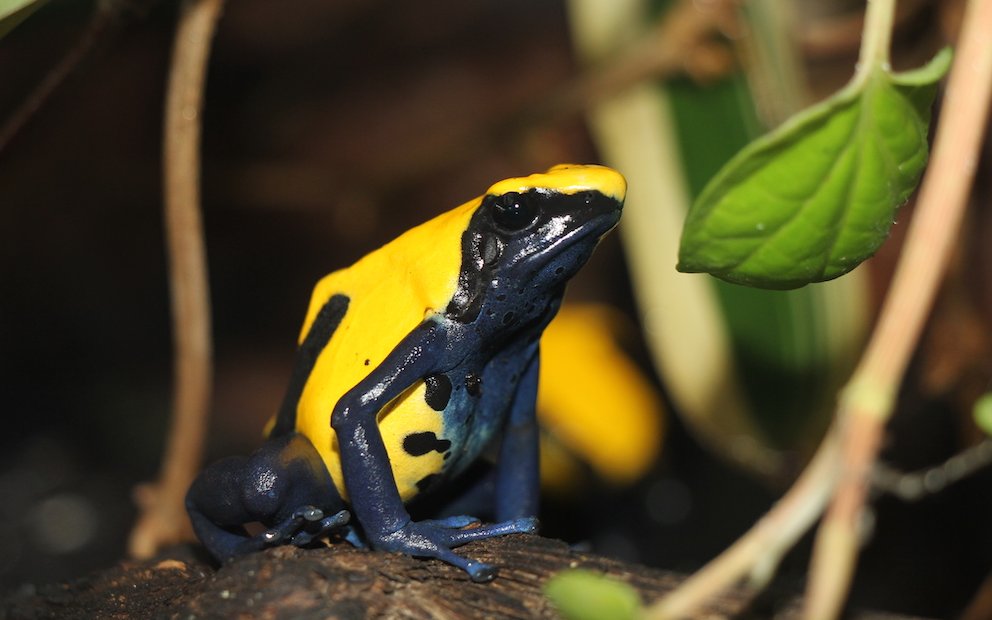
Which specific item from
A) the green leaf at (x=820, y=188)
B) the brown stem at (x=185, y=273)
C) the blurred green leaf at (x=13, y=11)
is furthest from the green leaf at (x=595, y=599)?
the brown stem at (x=185, y=273)

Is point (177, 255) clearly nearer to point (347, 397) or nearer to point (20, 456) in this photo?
point (347, 397)

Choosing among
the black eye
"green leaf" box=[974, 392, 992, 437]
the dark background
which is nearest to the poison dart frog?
the black eye

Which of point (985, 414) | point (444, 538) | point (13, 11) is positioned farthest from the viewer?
point (444, 538)

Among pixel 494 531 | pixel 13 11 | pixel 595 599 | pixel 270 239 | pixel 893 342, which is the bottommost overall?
pixel 494 531

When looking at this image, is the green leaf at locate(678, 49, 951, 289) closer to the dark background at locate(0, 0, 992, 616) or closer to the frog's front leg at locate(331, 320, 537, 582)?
the frog's front leg at locate(331, 320, 537, 582)

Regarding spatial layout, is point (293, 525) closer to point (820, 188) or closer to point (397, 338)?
point (397, 338)

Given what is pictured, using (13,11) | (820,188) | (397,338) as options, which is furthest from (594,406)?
(13,11)

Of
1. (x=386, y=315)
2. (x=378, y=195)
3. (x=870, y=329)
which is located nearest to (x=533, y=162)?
(x=378, y=195)

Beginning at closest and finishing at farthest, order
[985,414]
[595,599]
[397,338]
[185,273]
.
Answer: [595,599] < [985,414] < [397,338] < [185,273]
